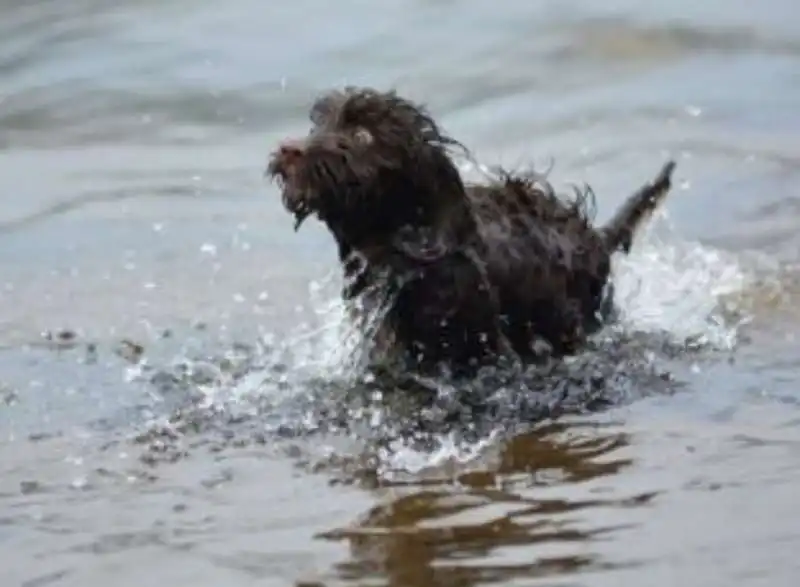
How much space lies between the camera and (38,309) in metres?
8.66

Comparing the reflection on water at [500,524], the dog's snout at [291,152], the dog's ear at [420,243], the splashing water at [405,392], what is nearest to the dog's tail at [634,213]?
the splashing water at [405,392]

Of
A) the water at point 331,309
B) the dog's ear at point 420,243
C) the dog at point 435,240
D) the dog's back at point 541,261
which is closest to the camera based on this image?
the water at point 331,309

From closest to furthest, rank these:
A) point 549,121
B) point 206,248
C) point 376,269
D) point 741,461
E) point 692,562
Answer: point 692,562 → point 741,461 → point 376,269 → point 206,248 → point 549,121

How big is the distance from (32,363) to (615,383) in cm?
224

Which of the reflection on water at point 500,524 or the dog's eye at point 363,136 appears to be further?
the dog's eye at point 363,136

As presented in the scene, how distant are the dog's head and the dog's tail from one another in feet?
3.95

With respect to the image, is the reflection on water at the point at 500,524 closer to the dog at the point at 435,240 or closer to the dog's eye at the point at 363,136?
the dog at the point at 435,240

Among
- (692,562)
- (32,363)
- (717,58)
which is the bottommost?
(692,562)

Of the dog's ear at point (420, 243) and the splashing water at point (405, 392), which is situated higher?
the dog's ear at point (420, 243)

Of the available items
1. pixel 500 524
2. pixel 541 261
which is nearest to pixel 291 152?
pixel 541 261

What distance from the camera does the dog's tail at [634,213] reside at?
8023 mm

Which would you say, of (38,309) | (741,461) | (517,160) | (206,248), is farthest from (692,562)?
(517,160)

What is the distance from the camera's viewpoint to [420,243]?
698cm

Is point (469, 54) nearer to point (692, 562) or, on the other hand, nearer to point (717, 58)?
point (717, 58)
